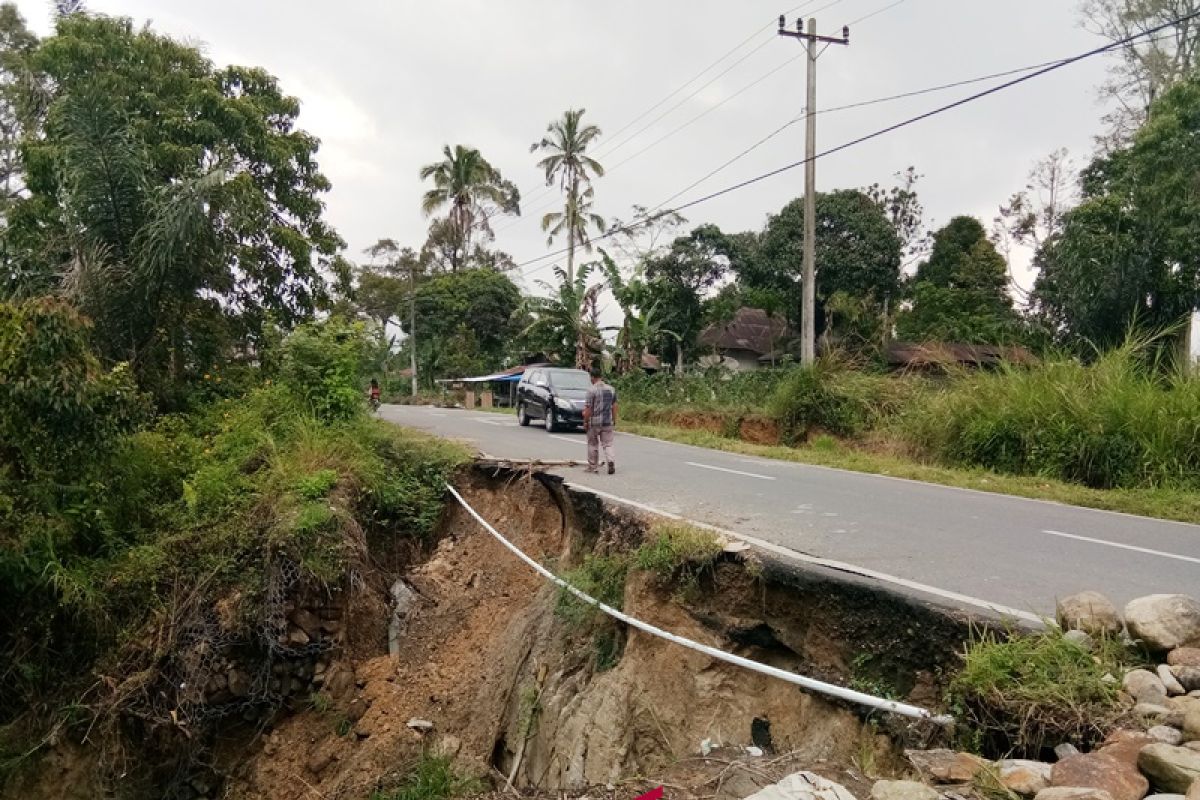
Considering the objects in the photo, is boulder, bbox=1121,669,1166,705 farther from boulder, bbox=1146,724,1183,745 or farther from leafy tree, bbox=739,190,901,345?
leafy tree, bbox=739,190,901,345

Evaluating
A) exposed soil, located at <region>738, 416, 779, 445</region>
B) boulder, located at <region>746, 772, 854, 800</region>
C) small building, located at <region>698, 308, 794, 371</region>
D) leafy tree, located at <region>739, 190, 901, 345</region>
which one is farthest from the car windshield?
small building, located at <region>698, 308, 794, 371</region>

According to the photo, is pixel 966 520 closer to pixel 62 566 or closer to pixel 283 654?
pixel 283 654

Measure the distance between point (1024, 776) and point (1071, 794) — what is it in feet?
1.09

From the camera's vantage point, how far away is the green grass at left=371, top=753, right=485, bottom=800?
22.9 feet

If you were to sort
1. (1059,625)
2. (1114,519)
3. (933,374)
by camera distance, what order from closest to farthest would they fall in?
(1059,625) < (1114,519) < (933,374)

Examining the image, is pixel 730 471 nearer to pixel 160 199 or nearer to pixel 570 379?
pixel 570 379

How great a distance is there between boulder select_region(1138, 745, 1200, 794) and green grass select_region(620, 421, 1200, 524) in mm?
7626

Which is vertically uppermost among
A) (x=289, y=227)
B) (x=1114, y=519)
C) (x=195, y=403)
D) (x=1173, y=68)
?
(x=1173, y=68)

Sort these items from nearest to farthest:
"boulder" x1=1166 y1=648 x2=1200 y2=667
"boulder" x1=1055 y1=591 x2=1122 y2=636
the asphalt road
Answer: "boulder" x1=1166 y1=648 x2=1200 y2=667
"boulder" x1=1055 y1=591 x2=1122 y2=636
the asphalt road

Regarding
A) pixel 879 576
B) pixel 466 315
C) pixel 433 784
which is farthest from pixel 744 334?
pixel 879 576

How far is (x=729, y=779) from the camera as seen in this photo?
3.74 metres

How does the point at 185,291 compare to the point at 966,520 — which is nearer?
the point at 966,520

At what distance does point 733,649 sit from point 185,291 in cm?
1115

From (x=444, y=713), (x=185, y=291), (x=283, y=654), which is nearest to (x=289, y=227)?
(x=185, y=291)
